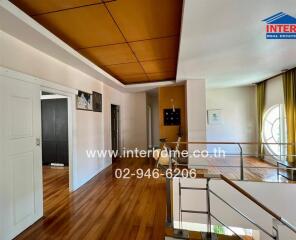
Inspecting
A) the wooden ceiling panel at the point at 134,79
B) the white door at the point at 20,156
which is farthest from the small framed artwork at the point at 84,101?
the wooden ceiling panel at the point at 134,79

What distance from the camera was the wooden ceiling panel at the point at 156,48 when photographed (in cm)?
292

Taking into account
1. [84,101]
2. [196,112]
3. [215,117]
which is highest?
[84,101]

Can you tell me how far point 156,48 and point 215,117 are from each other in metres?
4.64

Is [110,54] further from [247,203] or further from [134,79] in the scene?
[247,203]

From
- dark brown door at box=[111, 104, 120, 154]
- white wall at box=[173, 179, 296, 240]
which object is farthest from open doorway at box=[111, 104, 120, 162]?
white wall at box=[173, 179, 296, 240]

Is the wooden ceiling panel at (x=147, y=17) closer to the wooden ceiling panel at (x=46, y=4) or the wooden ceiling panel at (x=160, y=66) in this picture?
the wooden ceiling panel at (x=46, y=4)

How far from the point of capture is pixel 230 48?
2891 millimetres

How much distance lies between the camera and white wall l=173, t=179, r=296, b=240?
3600 millimetres

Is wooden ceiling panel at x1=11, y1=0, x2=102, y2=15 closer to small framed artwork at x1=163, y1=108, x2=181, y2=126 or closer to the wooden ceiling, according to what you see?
the wooden ceiling

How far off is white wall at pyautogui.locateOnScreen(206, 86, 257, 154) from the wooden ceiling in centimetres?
377

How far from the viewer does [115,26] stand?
7.91ft


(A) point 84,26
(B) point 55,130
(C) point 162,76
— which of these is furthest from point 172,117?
(A) point 84,26

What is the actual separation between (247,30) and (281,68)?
272cm

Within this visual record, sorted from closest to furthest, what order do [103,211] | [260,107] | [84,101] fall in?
[103,211], [84,101], [260,107]
